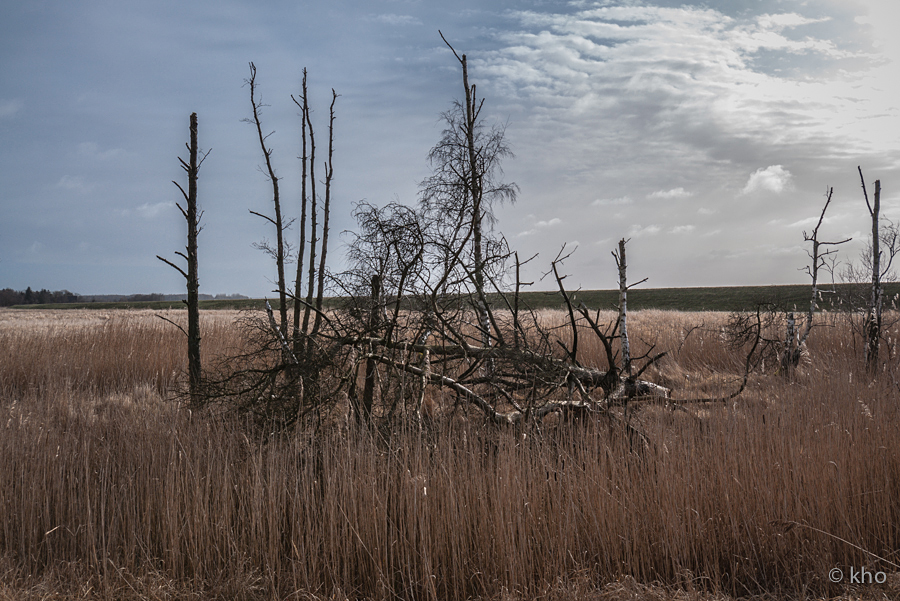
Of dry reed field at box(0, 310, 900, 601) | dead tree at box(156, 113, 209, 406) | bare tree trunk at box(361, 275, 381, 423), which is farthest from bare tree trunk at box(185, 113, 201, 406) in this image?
bare tree trunk at box(361, 275, 381, 423)

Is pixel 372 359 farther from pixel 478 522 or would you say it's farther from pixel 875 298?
pixel 875 298

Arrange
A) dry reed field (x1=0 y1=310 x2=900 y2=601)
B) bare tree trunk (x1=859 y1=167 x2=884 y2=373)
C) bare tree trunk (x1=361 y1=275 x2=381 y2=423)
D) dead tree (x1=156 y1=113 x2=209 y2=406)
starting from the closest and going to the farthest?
1. dry reed field (x1=0 y1=310 x2=900 y2=601)
2. bare tree trunk (x1=361 y1=275 x2=381 y2=423)
3. dead tree (x1=156 y1=113 x2=209 y2=406)
4. bare tree trunk (x1=859 y1=167 x2=884 y2=373)

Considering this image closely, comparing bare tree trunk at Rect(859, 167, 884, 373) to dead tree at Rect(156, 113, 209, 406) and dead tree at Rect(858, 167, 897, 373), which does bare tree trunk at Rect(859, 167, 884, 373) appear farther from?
dead tree at Rect(156, 113, 209, 406)

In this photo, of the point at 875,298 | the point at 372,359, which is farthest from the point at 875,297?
the point at 372,359

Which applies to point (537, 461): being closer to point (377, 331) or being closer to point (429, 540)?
point (429, 540)

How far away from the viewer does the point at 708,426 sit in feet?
14.8

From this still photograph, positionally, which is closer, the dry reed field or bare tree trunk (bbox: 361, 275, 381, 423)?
the dry reed field

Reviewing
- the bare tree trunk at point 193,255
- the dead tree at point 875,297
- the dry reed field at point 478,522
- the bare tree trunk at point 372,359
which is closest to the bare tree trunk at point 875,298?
the dead tree at point 875,297

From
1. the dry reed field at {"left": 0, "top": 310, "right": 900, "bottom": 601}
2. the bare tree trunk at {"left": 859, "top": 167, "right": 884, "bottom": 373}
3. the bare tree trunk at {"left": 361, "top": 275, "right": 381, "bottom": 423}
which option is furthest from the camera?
the bare tree trunk at {"left": 859, "top": 167, "right": 884, "bottom": 373}

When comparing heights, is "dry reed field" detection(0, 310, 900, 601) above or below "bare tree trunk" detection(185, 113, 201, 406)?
below

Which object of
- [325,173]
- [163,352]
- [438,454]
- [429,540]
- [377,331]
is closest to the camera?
[429,540]

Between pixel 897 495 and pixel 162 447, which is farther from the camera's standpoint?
pixel 162 447

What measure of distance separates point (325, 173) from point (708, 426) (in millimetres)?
6282

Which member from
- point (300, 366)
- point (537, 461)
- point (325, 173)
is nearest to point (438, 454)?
point (537, 461)
